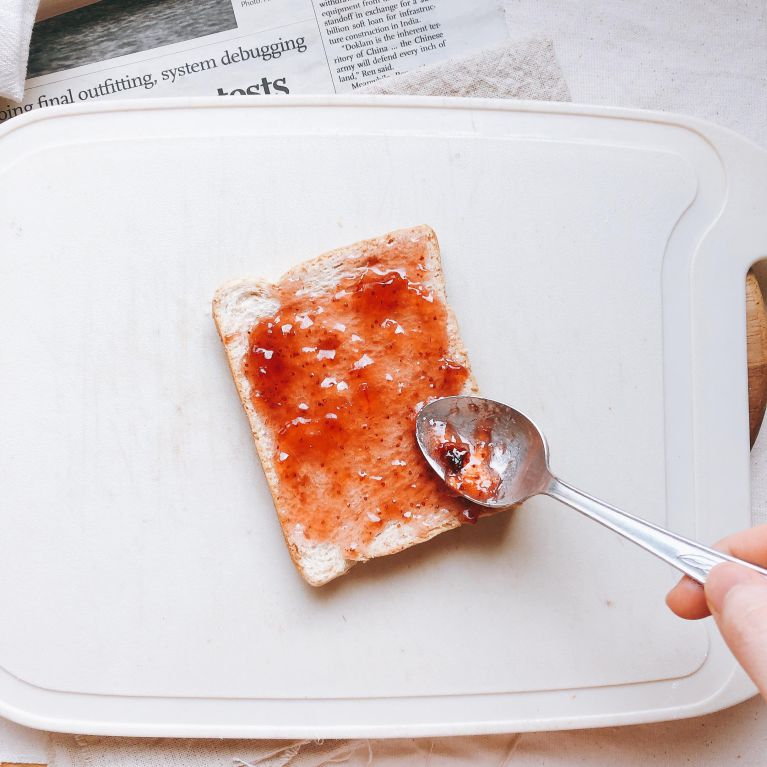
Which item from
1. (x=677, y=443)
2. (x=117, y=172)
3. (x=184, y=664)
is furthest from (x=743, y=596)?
(x=117, y=172)

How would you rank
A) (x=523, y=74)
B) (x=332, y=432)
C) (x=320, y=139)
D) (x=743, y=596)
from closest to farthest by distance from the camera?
(x=743, y=596) < (x=332, y=432) < (x=320, y=139) < (x=523, y=74)

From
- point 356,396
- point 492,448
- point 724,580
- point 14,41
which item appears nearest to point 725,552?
point 724,580

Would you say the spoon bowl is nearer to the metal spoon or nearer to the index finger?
the metal spoon

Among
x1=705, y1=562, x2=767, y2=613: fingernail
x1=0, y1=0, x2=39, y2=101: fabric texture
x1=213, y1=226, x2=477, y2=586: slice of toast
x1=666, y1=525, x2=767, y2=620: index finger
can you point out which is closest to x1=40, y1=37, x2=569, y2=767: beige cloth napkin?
x1=213, y1=226, x2=477, y2=586: slice of toast

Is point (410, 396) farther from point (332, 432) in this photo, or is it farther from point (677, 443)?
point (677, 443)

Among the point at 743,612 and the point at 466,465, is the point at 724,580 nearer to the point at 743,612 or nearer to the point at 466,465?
the point at 743,612

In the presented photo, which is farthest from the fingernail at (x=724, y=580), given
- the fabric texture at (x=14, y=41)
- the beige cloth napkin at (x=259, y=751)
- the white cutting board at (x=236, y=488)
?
the fabric texture at (x=14, y=41)
